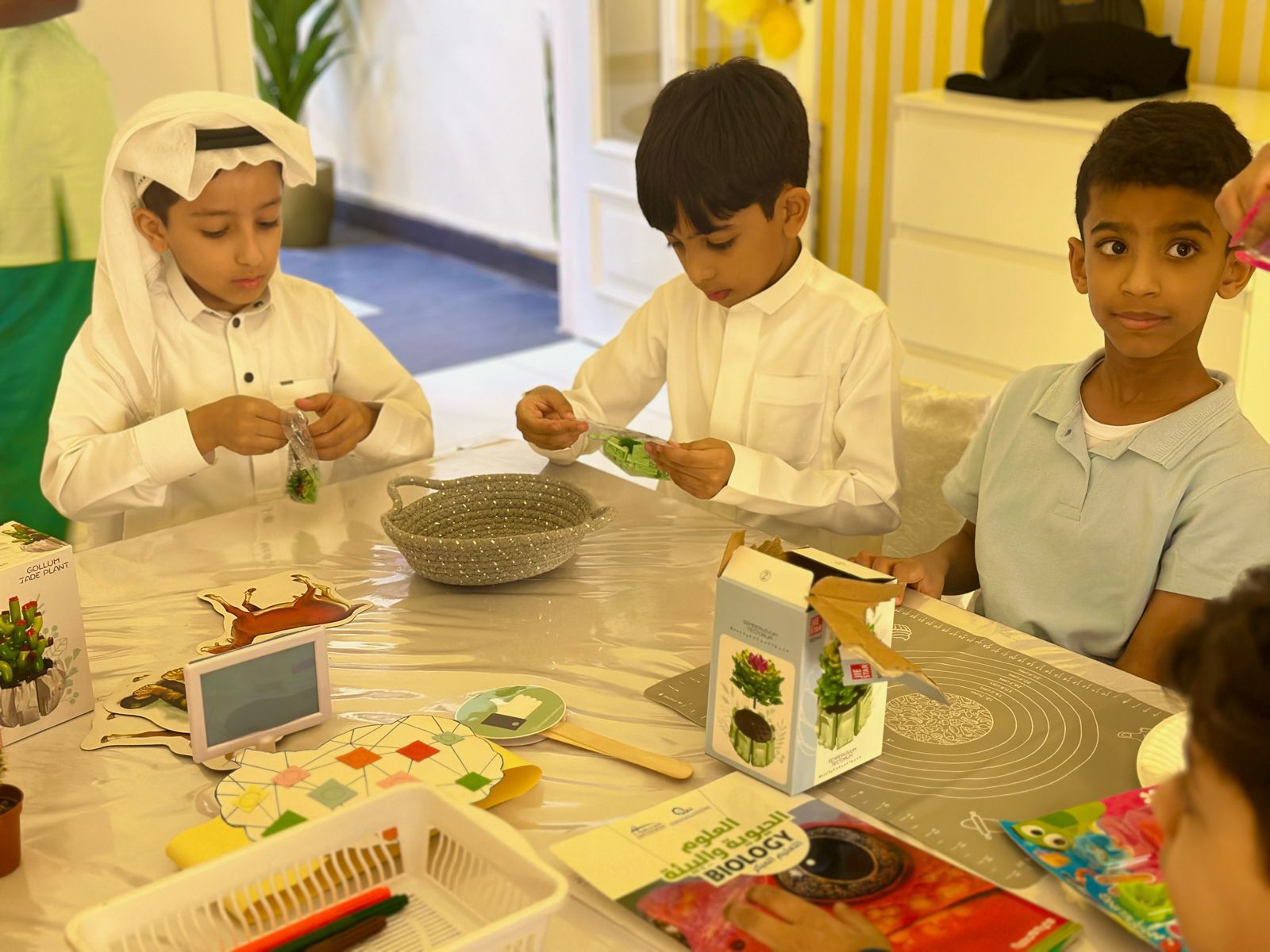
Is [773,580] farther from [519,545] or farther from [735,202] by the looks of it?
[735,202]

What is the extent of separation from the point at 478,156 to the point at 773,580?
530 centimetres

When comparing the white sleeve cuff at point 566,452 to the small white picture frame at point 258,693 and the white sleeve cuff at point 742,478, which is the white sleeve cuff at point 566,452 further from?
the small white picture frame at point 258,693

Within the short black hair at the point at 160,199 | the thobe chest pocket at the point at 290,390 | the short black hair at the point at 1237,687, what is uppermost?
the short black hair at the point at 160,199

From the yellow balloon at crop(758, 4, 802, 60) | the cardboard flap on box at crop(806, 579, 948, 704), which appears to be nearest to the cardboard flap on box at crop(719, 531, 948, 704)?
the cardboard flap on box at crop(806, 579, 948, 704)

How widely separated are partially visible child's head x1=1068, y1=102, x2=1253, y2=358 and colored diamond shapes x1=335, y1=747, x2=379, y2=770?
0.94 metres

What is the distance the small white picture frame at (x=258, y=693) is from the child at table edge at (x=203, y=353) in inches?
24.4

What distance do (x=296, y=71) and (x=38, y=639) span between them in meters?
5.50

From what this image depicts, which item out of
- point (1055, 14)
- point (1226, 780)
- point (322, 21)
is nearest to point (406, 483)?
point (1226, 780)

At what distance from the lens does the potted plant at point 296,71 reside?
5898 millimetres

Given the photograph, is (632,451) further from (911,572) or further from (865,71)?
(865,71)

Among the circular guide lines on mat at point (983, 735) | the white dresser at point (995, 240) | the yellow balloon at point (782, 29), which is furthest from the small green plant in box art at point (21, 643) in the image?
the yellow balloon at point (782, 29)

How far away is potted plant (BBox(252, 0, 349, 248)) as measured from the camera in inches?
232

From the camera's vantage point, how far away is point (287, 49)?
5.96 metres

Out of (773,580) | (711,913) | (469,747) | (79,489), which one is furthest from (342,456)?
(711,913)
